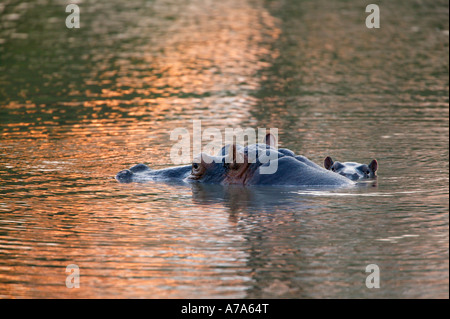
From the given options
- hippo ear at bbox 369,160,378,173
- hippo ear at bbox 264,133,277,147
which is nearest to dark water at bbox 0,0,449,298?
hippo ear at bbox 369,160,378,173

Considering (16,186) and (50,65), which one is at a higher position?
(50,65)

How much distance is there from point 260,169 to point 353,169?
1.47 meters

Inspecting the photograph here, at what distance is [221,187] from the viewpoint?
37.7 ft

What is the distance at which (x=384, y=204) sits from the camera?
10336 mm

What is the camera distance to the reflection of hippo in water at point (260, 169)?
36.2 feet

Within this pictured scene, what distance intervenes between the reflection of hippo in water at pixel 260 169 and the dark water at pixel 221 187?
208 millimetres

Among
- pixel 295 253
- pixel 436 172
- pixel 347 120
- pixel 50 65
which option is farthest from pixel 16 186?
pixel 50 65

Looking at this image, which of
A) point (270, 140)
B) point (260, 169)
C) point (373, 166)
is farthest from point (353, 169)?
point (260, 169)

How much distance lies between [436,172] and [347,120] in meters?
4.30

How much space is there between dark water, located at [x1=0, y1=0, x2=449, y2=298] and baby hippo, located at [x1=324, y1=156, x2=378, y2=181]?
0.28 meters

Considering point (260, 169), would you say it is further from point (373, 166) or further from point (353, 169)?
point (373, 166)

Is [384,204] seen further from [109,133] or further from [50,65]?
[50,65]

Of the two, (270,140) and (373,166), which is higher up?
(270,140)

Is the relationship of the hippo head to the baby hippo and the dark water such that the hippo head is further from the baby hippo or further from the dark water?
the baby hippo
